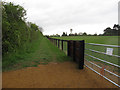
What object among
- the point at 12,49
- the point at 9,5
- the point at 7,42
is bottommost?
the point at 12,49

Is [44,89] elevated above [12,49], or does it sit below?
below

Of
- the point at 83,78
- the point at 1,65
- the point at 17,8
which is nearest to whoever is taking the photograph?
the point at 83,78

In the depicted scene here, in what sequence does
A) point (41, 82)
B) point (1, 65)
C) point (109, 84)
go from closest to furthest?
point (109, 84)
point (41, 82)
point (1, 65)

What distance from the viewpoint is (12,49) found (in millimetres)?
4363

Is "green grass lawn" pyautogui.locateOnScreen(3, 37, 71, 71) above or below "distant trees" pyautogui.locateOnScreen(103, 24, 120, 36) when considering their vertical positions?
below

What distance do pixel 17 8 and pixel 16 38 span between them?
2.44 meters

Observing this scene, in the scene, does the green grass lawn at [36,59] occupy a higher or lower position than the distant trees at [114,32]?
lower

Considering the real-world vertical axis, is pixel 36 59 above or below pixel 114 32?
below

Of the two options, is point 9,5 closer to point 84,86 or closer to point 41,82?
point 41,82

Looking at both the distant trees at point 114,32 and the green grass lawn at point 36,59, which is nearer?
the green grass lawn at point 36,59

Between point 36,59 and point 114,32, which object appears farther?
point 114,32

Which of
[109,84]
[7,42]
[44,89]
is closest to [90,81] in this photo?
[109,84]

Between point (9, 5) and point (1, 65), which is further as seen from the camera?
point (9, 5)

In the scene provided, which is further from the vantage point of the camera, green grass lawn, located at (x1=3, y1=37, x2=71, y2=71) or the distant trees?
the distant trees
